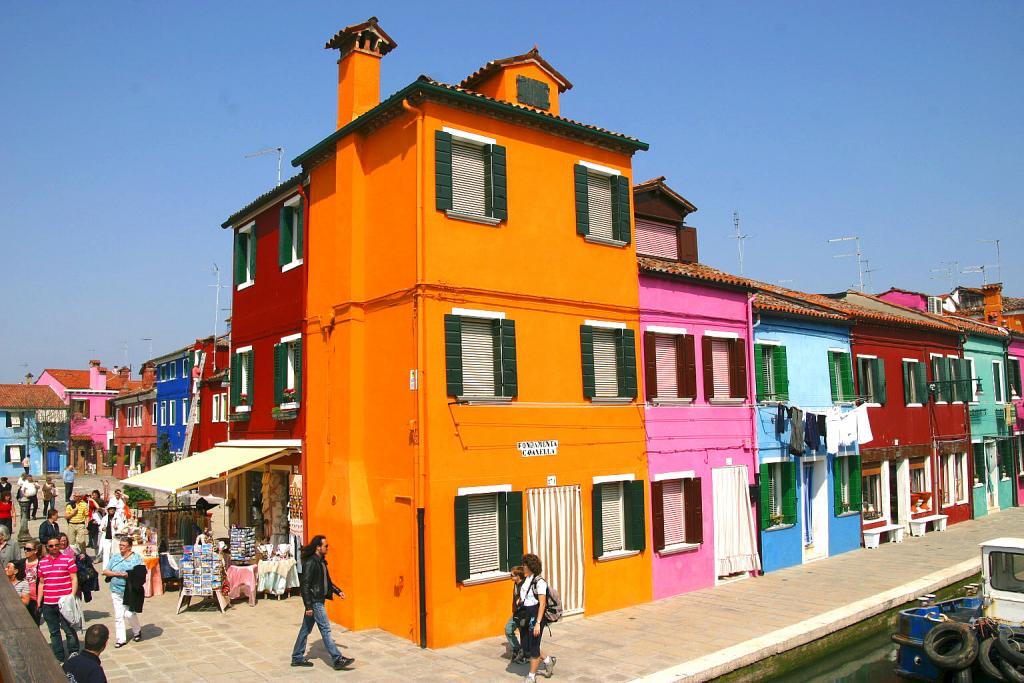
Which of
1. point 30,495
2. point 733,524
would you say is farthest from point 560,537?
point 30,495

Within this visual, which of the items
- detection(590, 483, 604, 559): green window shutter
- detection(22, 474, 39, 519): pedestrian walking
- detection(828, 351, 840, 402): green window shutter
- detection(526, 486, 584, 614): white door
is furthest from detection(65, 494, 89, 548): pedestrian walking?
detection(828, 351, 840, 402): green window shutter

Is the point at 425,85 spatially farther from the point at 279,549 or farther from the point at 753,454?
the point at 753,454

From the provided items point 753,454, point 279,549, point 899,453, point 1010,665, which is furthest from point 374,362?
point 899,453

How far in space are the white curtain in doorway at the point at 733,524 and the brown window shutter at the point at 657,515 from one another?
6.28 ft

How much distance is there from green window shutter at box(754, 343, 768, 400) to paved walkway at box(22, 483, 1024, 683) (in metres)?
4.43

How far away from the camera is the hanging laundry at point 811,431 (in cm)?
2023

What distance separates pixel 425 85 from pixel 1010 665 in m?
12.7

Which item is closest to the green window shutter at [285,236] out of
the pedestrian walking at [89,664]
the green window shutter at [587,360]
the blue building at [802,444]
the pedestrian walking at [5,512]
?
the green window shutter at [587,360]

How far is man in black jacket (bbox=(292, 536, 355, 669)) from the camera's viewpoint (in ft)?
36.7

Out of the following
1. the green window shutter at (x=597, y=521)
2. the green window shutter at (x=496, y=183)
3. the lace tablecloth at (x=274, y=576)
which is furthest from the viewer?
the lace tablecloth at (x=274, y=576)

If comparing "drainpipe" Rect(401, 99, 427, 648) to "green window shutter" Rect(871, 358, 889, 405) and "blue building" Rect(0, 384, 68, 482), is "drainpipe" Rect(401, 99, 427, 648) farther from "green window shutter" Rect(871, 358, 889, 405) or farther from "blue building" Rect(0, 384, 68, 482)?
"blue building" Rect(0, 384, 68, 482)

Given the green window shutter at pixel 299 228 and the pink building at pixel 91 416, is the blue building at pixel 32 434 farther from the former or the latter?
the green window shutter at pixel 299 228

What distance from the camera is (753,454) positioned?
61.5ft

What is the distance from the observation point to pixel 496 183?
558 inches
